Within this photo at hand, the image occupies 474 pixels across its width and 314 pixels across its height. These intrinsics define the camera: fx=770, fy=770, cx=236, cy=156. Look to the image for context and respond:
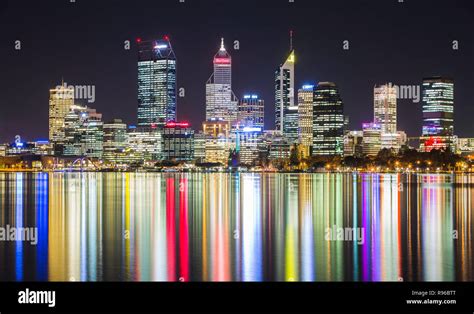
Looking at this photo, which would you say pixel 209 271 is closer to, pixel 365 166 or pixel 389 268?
pixel 389 268

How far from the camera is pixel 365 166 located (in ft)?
652

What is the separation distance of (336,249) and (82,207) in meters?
26.0

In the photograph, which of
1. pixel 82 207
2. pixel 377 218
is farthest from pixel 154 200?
pixel 377 218

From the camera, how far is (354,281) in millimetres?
24516

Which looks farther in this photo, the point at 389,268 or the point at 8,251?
the point at 8,251

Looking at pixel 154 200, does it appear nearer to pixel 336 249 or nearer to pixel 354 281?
pixel 336 249
